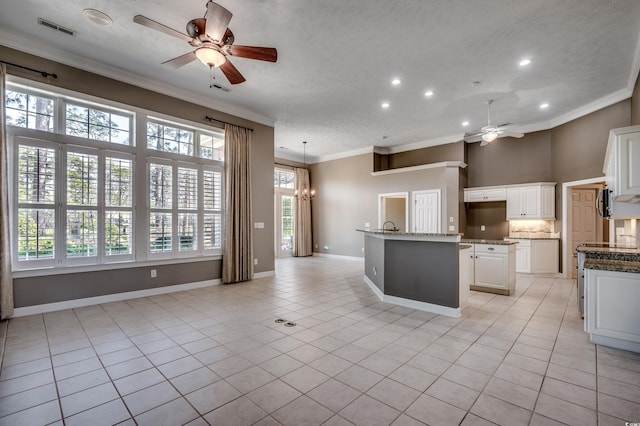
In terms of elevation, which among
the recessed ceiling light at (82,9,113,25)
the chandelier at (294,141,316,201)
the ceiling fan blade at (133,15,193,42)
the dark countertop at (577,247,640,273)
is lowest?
the dark countertop at (577,247,640,273)

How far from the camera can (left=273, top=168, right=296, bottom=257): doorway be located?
9.96 metres

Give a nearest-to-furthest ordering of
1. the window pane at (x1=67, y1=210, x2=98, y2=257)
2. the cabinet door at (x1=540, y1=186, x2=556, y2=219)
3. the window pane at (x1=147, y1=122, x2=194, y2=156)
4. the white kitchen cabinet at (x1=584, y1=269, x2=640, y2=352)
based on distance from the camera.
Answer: the white kitchen cabinet at (x1=584, y1=269, x2=640, y2=352) < the window pane at (x1=67, y1=210, x2=98, y2=257) < the window pane at (x1=147, y1=122, x2=194, y2=156) < the cabinet door at (x1=540, y1=186, x2=556, y2=219)

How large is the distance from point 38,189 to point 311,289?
432 centimetres

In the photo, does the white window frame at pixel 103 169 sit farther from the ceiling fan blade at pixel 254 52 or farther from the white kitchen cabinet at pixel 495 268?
the white kitchen cabinet at pixel 495 268

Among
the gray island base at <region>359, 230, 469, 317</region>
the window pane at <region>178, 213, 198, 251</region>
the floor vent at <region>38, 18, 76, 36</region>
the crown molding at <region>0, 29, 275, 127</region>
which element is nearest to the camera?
the floor vent at <region>38, 18, 76, 36</region>

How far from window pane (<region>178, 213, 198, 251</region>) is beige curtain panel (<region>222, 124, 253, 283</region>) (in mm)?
577

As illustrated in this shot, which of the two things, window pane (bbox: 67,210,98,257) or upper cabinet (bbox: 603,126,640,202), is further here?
window pane (bbox: 67,210,98,257)

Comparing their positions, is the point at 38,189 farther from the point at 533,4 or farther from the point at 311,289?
the point at 533,4

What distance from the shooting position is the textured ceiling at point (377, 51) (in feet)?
10.6

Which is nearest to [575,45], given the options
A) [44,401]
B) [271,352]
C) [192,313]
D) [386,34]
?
[386,34]

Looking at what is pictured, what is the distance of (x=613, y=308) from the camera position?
2906 mm

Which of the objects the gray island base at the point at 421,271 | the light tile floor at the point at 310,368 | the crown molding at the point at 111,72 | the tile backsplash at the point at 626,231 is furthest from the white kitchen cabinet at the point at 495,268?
the crown molding at the point at 111,72

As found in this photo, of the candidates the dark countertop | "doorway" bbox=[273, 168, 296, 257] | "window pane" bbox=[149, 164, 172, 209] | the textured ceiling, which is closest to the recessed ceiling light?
the textured ceiling

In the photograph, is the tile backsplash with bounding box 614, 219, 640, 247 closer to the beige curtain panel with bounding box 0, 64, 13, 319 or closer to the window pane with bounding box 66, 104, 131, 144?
the window pane with bounding box 66, 104, 131, 144
